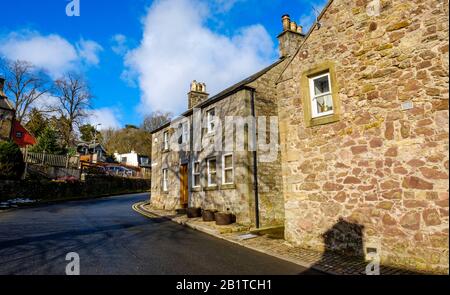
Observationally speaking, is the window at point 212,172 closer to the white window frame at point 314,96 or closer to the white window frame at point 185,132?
the white window frame at point 185,132

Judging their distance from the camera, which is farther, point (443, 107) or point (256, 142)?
point (256, 142)

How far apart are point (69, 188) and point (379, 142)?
28.9 meters

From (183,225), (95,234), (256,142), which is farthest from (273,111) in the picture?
(95,234)

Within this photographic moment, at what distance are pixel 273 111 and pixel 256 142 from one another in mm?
2219

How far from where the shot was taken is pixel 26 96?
44.9m

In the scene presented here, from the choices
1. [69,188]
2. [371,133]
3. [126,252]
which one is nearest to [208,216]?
[126,252]

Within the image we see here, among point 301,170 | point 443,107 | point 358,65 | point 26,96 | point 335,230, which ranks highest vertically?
point 26,96

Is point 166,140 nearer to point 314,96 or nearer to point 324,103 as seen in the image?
point 314,96

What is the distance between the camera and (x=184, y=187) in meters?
18.3

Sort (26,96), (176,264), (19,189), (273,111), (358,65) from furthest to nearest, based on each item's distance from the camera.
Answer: (26,96), (19,189), (273,111), (358,65), (176,264)

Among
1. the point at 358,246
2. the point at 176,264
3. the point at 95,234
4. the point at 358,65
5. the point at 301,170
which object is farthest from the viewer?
the point at 95,234

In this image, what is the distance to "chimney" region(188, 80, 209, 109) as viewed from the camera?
21125 millimetres

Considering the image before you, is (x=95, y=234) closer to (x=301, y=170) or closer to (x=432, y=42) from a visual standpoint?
(x=301, y=170)

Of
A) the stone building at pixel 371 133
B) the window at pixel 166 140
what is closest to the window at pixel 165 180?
the window at pixel 166 140
